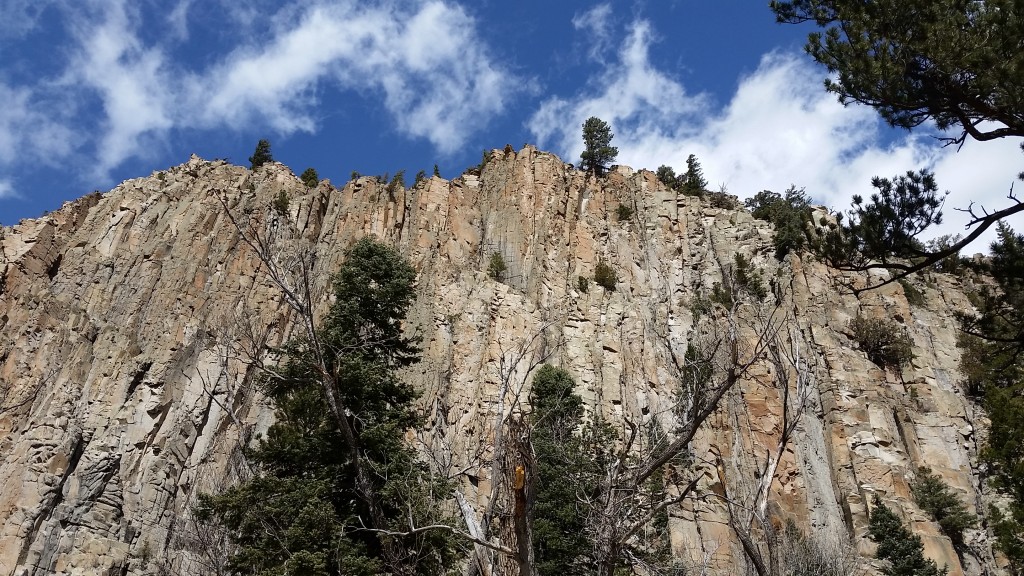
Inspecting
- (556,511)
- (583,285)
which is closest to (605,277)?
(583,285)

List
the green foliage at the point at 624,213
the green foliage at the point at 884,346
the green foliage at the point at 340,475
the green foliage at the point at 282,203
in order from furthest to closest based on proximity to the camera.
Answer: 1. the green foliage at the point at 624,213
2. the green foliage at the point at 282,203
3. the green foliage at the point at 884,346
4. the green foliage at the point at 340,475

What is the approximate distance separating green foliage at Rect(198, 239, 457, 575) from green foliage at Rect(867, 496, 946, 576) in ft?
68.0

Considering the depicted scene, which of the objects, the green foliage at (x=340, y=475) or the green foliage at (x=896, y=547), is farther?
the green foliage at (x=896, y=547)

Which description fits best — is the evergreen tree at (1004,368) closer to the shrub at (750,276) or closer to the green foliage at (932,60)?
the green foliage at (932,60)

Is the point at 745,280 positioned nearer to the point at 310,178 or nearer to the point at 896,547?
the point at 896,547

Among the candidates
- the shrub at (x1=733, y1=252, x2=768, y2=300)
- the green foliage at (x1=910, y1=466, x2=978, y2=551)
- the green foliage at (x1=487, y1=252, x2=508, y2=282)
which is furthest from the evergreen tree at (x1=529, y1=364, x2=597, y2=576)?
the shrub at (x1=733, y1=252, x2=768, y2=300)

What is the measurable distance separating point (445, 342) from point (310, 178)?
19238mm

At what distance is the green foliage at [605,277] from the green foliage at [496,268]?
5204mm

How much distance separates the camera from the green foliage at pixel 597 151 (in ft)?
175

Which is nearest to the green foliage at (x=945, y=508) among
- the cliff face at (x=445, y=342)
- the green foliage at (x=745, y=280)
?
the cliff face at (x=445, y=342)

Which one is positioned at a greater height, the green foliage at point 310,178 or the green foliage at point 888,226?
the green foliage at point 310,178

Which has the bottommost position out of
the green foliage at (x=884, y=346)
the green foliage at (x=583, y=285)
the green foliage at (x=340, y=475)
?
the green foliage at (x=340, y=475)

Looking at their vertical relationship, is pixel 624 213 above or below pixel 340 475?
above

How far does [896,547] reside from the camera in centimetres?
2866
